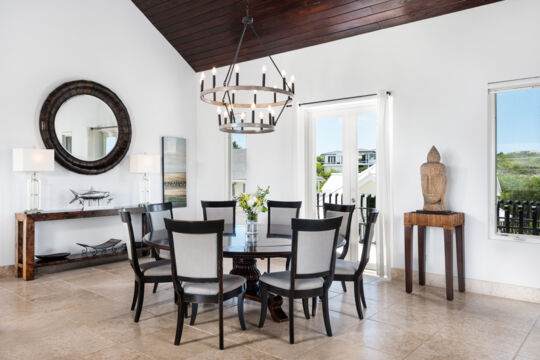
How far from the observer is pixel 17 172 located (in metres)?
4.96

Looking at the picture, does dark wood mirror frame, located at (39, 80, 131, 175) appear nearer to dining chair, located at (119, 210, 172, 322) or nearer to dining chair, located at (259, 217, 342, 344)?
dining chair, located at (119, 210, 172, 322)

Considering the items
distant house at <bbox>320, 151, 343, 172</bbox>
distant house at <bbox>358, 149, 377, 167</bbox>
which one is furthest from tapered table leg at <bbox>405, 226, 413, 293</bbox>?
distant house at <bbox>320, 151, 343, 172</bbox>

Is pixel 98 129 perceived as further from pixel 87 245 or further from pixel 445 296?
pixel 445 296

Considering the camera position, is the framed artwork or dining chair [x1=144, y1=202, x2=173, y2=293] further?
the framed artwork

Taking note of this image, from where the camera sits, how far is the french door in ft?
17.0

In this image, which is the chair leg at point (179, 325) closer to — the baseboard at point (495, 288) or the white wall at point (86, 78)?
the baseboard at point (495, 288)

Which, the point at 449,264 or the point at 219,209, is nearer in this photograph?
the point at 449,264

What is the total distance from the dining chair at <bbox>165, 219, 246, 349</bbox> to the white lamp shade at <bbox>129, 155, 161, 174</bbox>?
3.32m

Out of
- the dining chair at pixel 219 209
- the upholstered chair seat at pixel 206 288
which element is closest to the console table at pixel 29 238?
the dining chair at pixel 219 209

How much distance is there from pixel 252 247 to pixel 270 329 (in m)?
0.71

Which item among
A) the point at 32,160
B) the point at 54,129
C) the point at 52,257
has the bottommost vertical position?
the point at 52,257

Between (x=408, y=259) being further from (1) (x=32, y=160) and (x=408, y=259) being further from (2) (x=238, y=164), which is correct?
(1) (x=32, y=160)

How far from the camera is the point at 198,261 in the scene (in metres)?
2.83

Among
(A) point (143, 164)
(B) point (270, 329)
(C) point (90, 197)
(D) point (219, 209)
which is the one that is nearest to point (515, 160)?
(B) point (270, 329)
